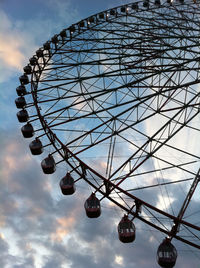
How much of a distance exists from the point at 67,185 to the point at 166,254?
16.5ft

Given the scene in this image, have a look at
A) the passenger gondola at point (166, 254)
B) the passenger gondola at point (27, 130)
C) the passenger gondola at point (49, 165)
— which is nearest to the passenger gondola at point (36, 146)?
the passenger gondola at point (27, 130)

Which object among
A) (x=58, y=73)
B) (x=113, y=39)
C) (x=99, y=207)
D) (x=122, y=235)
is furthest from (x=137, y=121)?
(x=113, y=39)

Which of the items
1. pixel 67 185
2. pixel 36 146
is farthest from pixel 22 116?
pixel 67 185

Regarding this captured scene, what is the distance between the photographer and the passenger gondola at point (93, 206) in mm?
9930

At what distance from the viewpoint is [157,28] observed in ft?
68.6

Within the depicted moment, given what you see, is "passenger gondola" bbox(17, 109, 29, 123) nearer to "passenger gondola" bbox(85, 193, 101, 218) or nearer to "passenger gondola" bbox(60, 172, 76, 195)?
"passenger gondola" bbox(60, 172, 76, 195)

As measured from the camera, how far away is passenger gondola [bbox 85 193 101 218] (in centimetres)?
993

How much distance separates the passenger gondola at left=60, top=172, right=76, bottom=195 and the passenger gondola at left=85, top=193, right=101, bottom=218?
1.50 m

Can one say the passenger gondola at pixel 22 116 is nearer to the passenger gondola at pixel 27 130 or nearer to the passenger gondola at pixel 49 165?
the passenger gondola at pixel 27 130

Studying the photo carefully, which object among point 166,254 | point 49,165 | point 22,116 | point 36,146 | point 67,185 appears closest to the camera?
point 166,254

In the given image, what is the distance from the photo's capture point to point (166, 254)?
322 inches

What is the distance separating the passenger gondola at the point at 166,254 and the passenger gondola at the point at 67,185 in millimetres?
4632

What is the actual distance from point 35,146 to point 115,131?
467cm

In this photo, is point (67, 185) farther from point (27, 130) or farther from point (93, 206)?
point (27, 130)
